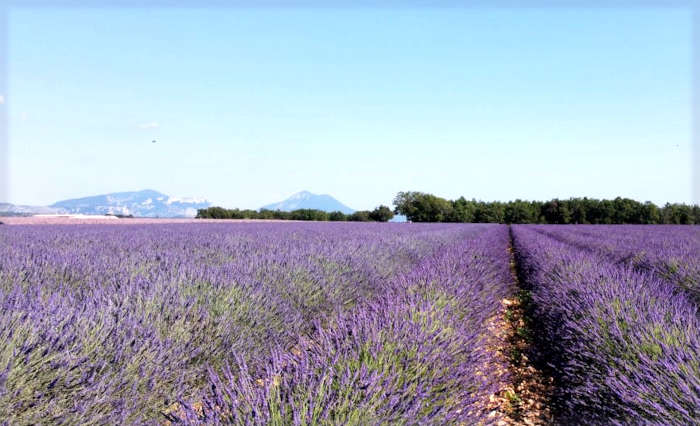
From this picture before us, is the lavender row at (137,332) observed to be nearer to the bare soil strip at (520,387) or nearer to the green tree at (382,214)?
the bare soil strip at (520,387)

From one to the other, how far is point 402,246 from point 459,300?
4.61m

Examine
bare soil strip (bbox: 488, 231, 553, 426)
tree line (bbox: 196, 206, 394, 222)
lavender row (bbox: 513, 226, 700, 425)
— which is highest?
tree line (bbox: 196, 206, 394, 222)

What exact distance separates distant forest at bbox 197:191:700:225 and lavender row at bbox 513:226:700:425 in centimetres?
5263

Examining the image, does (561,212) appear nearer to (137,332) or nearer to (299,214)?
(299,214)

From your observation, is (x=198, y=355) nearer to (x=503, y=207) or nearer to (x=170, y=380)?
(x=170, y=380)

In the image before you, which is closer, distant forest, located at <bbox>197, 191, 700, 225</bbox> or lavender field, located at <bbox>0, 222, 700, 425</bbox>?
lavender field, located at <bbox>0, 222, 700, 425</bbox>

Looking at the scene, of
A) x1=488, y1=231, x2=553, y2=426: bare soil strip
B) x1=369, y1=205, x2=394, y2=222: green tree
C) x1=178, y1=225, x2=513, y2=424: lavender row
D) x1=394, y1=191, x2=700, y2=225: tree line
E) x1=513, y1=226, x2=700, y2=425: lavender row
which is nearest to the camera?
x1=178, y1=225, x2=513, y2=424: lavender row

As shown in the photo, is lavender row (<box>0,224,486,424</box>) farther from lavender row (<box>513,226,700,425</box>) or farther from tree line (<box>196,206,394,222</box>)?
tree line (<box>196,206,394,222</box>)

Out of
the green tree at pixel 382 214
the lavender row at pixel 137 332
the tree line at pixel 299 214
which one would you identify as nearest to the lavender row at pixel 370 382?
the lavender row at pixel 137 332

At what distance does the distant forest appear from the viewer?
2156 inches

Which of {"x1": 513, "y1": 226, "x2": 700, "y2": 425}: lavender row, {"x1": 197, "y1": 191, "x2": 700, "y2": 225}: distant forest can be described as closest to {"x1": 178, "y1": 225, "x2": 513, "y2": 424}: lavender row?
{"x1": 513, "y1": 226, "x2": 700, "y2": 425}: lavender row

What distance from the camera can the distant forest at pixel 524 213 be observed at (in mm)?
54750

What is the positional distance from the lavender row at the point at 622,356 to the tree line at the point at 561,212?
58144 mm

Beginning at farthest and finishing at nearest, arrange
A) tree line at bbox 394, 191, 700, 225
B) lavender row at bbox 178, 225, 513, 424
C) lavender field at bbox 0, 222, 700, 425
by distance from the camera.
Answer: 1. tree line at bbox 394, 191, 700, 225
2. lavender field at bbox 0, 222, 700, 425
3. lavender row at bbox 178, 225, 513, 424
